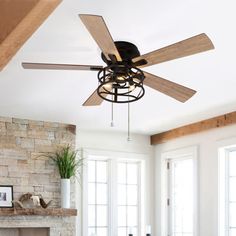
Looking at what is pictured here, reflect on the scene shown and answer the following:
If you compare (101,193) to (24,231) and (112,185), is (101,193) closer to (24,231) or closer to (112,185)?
(112,185)

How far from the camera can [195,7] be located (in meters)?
3.04

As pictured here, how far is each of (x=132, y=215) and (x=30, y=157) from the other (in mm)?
2186

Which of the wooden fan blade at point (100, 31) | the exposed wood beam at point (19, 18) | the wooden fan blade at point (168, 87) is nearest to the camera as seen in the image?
the exposed wood beam at point (19, 18)

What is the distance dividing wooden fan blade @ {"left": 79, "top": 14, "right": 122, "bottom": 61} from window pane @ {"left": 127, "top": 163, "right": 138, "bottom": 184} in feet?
16.5

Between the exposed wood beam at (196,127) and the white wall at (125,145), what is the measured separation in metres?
0.22

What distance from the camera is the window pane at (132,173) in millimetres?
7810

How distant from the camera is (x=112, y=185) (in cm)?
746

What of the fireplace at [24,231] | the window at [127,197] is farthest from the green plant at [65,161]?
the window at [127,197]

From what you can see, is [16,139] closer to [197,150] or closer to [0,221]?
[0,221]

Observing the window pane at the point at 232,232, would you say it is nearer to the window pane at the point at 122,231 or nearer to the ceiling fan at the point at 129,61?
the window pane at the point at 122,231

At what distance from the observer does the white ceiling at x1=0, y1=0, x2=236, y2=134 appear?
3.08 metres

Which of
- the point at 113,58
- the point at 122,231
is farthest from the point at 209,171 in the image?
the point at 113,58

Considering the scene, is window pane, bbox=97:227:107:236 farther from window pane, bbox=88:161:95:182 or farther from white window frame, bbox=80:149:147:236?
window pane, bbox=88:161:95:182

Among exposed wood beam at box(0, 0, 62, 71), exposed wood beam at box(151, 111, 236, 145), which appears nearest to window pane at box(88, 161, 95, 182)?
exposed wood beam at box(151, 111, 236, 145)
